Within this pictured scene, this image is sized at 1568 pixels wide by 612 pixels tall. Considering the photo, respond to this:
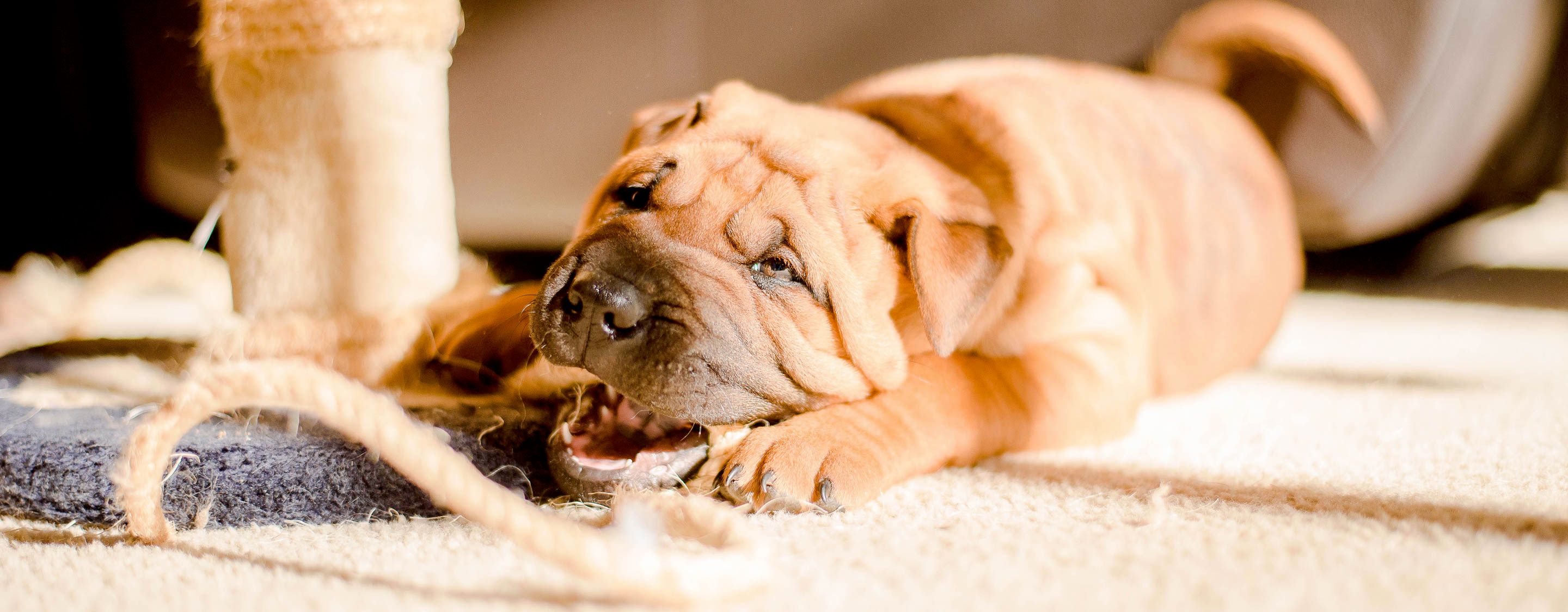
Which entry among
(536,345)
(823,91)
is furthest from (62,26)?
(536,345)

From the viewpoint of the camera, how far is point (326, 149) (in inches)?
64.7

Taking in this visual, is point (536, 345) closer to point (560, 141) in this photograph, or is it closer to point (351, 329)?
point (351, 329)

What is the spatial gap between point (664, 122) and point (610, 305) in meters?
0.57

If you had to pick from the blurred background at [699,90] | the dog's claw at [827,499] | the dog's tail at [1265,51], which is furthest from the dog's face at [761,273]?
the dog's tail at [1265,51]

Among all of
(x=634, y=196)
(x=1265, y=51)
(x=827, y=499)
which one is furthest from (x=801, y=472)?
(x=1265, y=51)

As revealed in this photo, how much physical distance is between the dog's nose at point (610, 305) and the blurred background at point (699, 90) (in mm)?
1204

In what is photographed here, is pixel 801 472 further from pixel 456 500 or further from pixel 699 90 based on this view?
pixel 699 90

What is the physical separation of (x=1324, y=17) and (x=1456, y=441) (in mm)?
1778

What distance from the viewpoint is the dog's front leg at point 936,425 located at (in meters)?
1.35

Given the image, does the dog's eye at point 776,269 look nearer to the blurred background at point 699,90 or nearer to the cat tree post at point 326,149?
the cat tree post at point 326,149

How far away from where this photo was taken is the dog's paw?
1330 mm

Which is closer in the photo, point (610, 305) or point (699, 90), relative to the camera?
point (610, 305)

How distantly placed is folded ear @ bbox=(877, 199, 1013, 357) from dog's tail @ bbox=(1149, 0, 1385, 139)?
1.73 m

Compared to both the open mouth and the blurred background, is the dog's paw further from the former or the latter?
the blurred background
